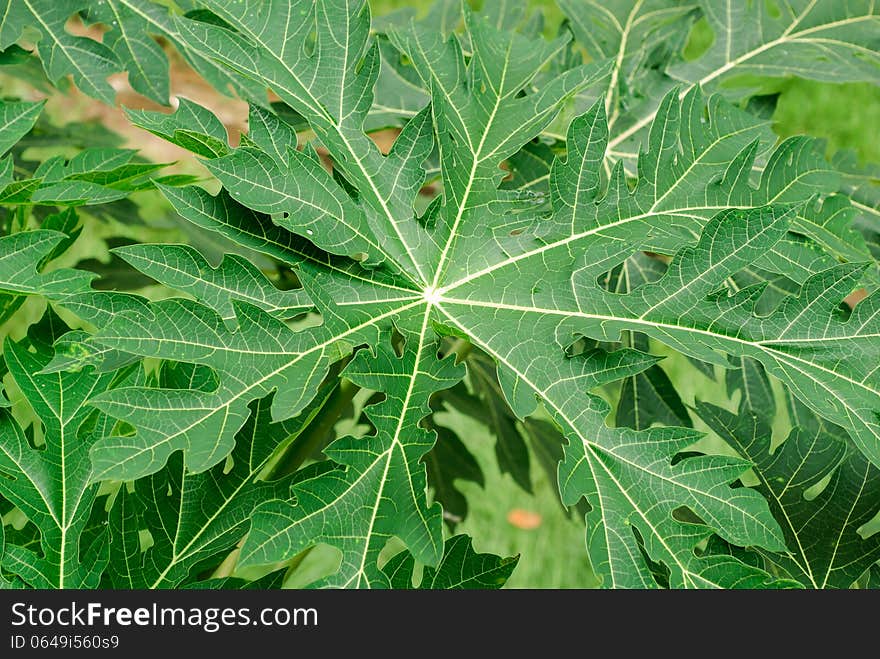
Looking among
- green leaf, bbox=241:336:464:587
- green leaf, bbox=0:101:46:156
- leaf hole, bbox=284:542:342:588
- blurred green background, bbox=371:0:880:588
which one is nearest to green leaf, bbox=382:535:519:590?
green leaf, bbox=241:336:464:587

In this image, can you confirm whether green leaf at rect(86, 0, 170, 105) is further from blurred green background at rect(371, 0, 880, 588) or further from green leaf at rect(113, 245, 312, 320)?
blurred green background at rect(371, 0, 880, 588)

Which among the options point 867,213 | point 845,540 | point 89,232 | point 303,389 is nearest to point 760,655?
point 845,540

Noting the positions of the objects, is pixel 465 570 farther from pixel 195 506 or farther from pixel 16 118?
pixel 16 118

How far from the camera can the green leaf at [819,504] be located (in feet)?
3.20

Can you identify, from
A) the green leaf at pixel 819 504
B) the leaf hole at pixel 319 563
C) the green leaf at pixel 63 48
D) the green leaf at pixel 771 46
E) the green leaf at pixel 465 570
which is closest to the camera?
the green leaf at pixel 465 570

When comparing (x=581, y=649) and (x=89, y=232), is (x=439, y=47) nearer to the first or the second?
(x=581, y=649)

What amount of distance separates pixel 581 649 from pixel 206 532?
0.40 metres

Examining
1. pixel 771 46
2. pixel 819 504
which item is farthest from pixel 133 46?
pixel 819 504

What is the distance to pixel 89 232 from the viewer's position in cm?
310

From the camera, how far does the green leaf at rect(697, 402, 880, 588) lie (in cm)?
98

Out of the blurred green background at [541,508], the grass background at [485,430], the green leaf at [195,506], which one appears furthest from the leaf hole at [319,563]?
the green leaf at [195,506]

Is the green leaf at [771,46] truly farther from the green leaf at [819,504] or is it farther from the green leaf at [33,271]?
the green leaf at [33,271]

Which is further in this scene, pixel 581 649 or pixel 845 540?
pixel 845 540

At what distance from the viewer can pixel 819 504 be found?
98 cm
